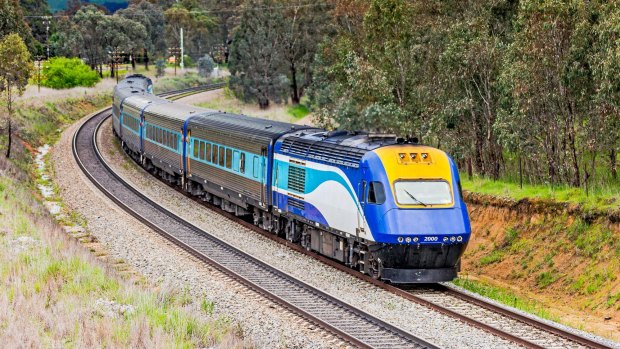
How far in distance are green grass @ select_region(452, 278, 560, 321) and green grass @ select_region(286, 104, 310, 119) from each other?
2335 inches

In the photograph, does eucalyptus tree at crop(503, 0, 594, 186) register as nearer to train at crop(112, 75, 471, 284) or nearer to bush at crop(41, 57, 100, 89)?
train at crop(112, 75, 471, 284)

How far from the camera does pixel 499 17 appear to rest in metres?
38.9

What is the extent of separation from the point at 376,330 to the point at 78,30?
333 ft

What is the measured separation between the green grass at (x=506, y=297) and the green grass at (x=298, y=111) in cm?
5932

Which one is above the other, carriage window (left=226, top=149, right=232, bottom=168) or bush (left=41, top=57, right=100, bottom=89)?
carriage window (left=226, top=149, right=232, bottom=168)

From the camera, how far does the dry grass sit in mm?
13336

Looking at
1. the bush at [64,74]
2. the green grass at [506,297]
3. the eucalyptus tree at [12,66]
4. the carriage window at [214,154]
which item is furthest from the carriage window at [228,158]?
the bush at [64,74]

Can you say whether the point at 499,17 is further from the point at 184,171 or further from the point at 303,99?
the point at 303,99

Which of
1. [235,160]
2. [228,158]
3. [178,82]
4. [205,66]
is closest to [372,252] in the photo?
[235,160]

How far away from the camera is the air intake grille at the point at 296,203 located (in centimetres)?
2412

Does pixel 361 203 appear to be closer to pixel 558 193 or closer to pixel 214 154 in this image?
pixel 558 193

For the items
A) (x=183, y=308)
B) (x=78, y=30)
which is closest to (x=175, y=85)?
(x=78, y=30)

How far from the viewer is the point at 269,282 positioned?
2098 cm

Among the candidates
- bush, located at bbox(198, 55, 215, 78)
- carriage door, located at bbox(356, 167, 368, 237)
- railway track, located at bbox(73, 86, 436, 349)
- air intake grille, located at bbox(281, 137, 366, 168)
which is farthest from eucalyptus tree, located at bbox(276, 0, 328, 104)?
carriage door, located at bbox(356, 167, 368, 237)
